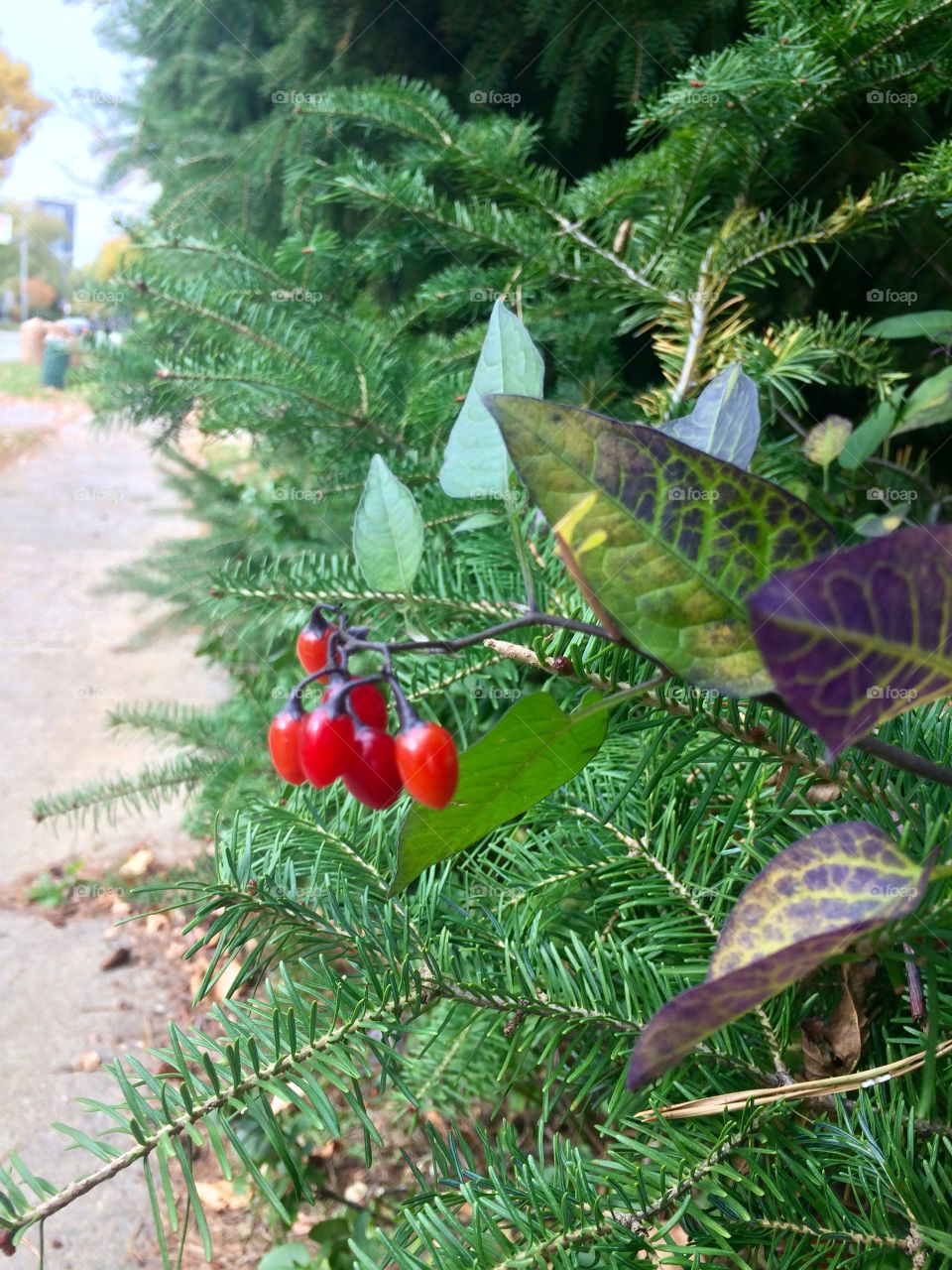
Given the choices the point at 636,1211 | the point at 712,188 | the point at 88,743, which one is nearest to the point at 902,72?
the point at 712,188

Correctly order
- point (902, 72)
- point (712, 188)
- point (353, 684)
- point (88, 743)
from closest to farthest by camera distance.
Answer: point (353, 684)
point (902, 72)
point (712, 188)
point (88, 743)

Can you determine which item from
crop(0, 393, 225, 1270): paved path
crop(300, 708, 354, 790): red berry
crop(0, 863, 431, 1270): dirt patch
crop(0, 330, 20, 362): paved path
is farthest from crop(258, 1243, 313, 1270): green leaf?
crop(0, 330, 20, 362): paved path

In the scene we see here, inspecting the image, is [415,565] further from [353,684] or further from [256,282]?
[256,282]

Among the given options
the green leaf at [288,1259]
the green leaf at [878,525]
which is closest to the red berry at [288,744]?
the green leaf at [878,525]

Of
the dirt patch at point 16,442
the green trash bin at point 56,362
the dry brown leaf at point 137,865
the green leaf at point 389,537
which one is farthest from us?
the dirt patch at point 16,442

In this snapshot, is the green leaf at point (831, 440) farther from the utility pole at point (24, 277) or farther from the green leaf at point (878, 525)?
the utility pole at point (24, 277)

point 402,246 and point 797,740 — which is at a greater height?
point 402,246

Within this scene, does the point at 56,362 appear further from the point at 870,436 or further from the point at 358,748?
the point at 358,748
